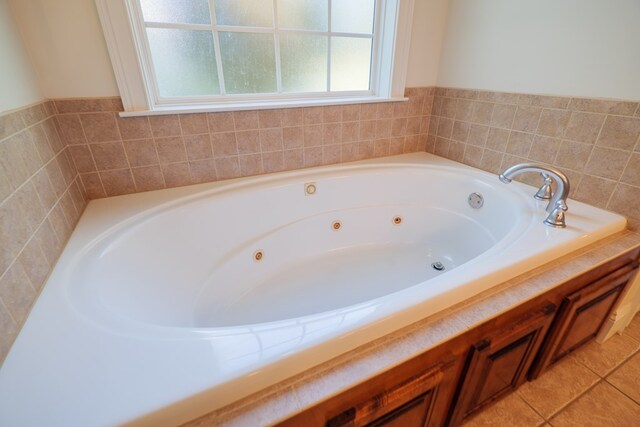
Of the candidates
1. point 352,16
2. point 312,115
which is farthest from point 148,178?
point 352,16

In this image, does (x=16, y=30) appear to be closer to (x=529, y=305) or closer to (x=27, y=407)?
(x=27, y=407)

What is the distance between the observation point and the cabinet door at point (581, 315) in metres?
1.00

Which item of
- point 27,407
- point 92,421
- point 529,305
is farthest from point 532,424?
point 27,407

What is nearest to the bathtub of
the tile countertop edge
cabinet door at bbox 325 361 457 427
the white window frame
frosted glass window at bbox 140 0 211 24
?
the tile countertop edge

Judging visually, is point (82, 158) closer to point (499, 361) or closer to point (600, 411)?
point (499, 361)

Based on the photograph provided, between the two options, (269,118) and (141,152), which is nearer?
(141,152)

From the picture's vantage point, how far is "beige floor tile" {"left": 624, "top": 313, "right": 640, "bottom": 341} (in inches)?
55.9

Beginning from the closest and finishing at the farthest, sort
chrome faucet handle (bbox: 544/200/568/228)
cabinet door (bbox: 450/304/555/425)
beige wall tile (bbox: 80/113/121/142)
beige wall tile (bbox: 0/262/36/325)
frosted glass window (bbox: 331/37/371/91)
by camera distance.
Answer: beige wall tile (bbox: 0/262/36/325), cabinet door (bbox: 450/304/555/425), chrome faucet handle (bbox: 544/200/568/228), beige wall tile (bbox: 80/113/121/142), frosted glass window (bbox: 331/37/371/91)

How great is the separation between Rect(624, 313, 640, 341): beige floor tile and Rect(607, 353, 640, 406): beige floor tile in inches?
6.0

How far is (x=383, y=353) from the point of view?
663mm

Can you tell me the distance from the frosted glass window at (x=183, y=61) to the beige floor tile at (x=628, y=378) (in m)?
2.22

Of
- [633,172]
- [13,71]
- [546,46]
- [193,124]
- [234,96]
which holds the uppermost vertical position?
[546,46]

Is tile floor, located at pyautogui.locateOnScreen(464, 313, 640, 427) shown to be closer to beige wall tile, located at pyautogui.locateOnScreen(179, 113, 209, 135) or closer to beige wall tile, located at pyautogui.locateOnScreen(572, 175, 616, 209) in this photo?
beige wall tile, located at pyautogui.locateOnScreen(572, 175, 616, 209)

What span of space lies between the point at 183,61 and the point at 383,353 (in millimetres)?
1521
